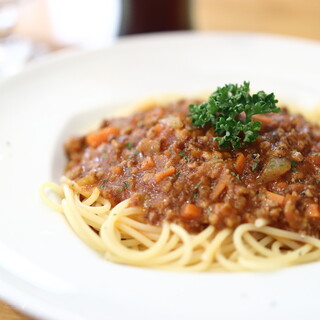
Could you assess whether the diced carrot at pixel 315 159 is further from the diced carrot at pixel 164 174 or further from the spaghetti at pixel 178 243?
the diced carrot at pixel 164 174

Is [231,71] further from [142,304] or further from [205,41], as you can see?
[142,304]

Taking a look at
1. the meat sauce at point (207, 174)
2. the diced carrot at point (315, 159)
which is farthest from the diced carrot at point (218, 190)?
the diced carrot at point (315, 159)

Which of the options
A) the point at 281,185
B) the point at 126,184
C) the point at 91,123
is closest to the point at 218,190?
the point at 281,185

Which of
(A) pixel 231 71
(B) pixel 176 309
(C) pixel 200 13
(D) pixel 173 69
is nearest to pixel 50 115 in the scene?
(D) pixel 173 69

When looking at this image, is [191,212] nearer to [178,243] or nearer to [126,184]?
[178,243]

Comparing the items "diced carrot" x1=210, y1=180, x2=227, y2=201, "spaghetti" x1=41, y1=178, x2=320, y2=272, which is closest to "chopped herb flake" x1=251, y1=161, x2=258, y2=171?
"diced carrot" x1=210, y1=180, x2=227, y2=201
